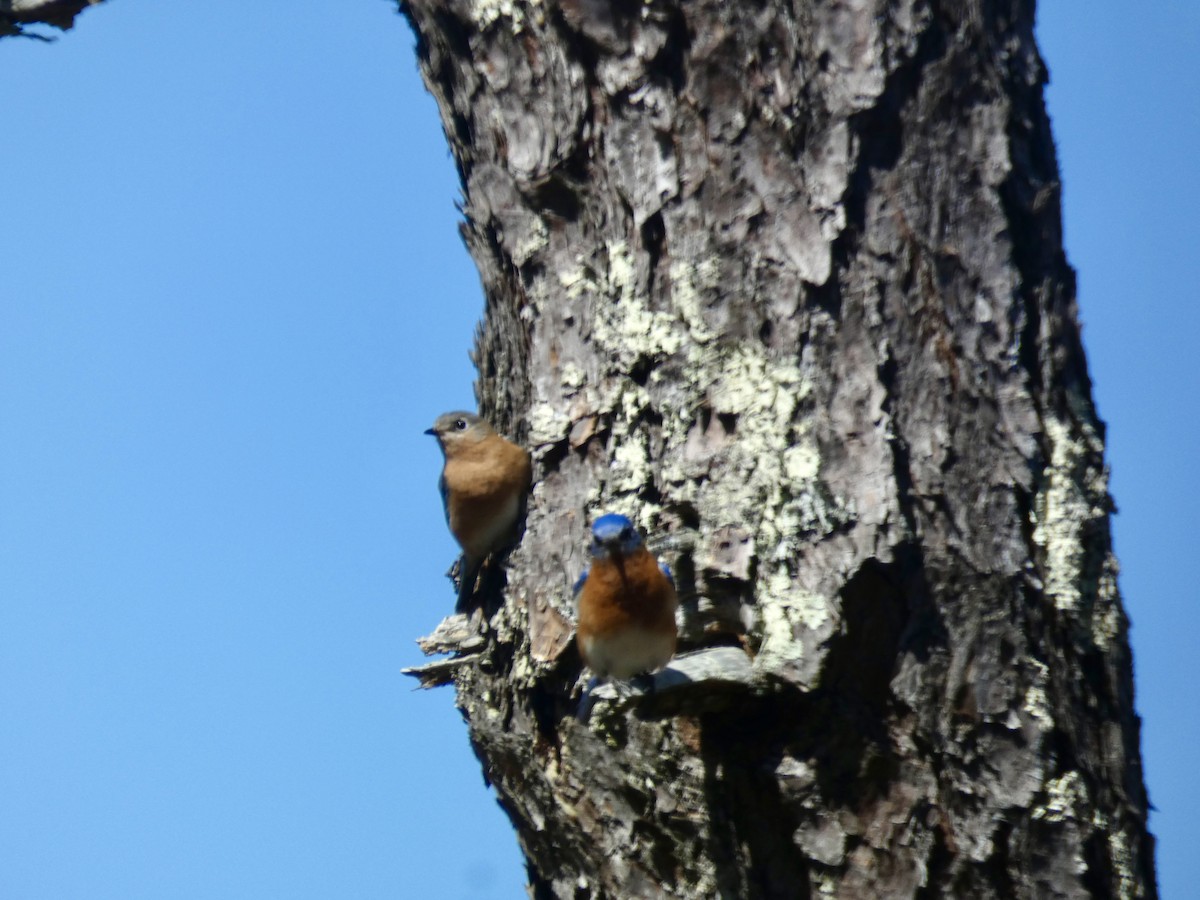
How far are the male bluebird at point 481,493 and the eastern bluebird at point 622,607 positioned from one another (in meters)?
0.68

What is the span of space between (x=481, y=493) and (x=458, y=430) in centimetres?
85

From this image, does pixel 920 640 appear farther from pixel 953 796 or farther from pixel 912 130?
pixel 912 130

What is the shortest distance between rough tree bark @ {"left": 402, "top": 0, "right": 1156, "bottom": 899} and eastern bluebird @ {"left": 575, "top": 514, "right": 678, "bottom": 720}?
10 cm

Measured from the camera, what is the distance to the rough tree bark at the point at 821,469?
13.1ft

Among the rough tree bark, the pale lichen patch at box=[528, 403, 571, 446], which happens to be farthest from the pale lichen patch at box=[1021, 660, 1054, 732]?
the pale lichen patch at box=[528, 403, 571, 446]

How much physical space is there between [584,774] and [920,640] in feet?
4.09

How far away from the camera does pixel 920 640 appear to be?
4.04 m

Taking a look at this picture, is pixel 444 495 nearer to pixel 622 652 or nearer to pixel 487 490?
pixel 487 490

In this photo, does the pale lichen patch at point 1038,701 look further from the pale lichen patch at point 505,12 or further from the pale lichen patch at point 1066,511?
the pale lichen patch at point 505,12

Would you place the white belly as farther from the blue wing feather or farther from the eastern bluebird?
the blue wing feather

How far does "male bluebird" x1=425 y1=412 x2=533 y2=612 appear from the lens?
5051 mm

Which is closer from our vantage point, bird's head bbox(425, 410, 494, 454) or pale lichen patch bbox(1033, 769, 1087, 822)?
pale lichen patch bbox(1033, 769, 1087, 822)

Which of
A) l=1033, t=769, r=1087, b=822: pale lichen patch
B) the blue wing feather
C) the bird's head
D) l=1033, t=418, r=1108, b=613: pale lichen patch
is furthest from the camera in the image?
the bird's head

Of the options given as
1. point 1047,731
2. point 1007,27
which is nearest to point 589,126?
point 1007,27
